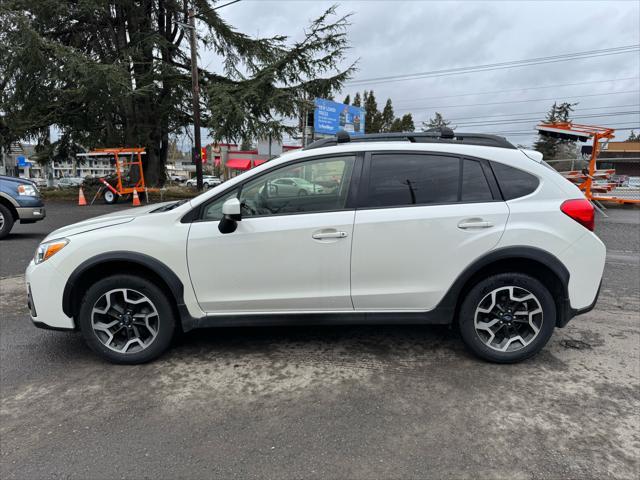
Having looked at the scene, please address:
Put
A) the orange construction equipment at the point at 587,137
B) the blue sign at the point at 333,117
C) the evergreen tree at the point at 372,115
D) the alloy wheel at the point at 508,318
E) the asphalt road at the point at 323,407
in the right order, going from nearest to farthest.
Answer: the asphalt road at the point at 323,407 → the alloy wheel at the point at 508,318 → the orange construction equipment at the point at 587,137 → the blue sign at the point at 333,117 → the evergreen tree at the point at 372,115

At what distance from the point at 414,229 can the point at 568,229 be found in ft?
3.78

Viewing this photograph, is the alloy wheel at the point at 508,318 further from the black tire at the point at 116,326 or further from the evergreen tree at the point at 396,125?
the evergreen tree at the point at 396,125

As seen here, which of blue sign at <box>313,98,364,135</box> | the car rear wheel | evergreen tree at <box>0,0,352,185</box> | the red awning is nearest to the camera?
the car rear wheel

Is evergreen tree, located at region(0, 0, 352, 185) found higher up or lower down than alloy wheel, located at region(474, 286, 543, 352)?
higher up

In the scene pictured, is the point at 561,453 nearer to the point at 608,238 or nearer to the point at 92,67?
the point at 608,238

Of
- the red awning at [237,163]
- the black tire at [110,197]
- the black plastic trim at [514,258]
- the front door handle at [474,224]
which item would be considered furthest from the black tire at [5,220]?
the red awning at [237,163]

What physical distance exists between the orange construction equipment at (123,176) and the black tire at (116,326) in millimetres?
16463

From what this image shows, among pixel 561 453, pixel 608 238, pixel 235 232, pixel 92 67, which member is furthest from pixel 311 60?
pixel 561 453

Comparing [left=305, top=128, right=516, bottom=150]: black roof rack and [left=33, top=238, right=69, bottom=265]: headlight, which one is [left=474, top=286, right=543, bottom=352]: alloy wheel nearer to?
[left=305, top=128, right=516, bottom=150]: black roof rack

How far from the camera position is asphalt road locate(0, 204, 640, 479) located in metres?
2.36

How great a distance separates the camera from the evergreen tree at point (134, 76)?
18266 millimetres

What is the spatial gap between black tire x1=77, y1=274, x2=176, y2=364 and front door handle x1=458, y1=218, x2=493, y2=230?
90.7 inches

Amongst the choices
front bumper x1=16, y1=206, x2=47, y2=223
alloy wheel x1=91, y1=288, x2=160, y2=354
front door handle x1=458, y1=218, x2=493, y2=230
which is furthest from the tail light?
front bumper x1=16, y1=206, x2=47, y2=223

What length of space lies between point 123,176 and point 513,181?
70.6 ft
